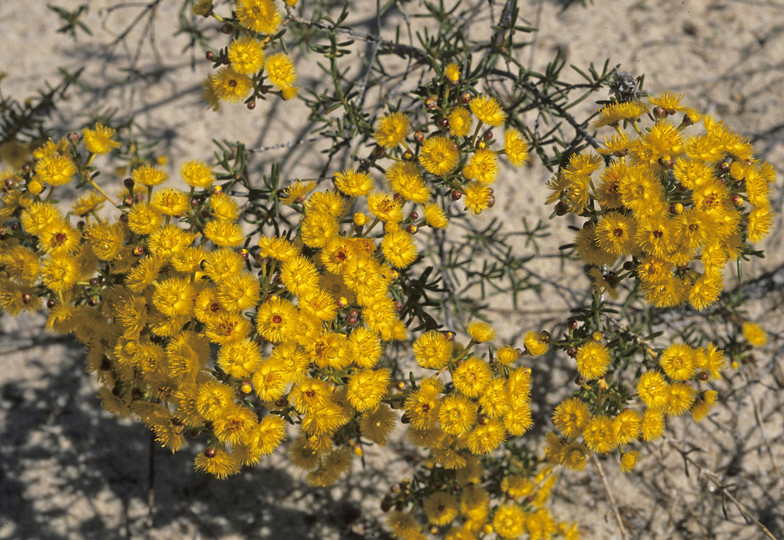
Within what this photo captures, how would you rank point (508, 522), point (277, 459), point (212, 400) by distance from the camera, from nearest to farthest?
1. point (212, 400)
2. point (508, 522)
3. point (277, 459)

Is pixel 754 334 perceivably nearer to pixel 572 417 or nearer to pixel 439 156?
pixel 572 417

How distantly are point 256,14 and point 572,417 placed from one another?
1695mm

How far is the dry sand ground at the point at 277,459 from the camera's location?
10.3ft

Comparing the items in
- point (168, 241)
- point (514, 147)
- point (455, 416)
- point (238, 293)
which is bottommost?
point (455, 416)

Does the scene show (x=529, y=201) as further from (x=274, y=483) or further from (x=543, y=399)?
(x=274, y=483)

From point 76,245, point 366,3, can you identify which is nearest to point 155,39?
point 366,3

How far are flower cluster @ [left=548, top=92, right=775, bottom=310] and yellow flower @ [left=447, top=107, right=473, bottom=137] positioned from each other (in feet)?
1.16

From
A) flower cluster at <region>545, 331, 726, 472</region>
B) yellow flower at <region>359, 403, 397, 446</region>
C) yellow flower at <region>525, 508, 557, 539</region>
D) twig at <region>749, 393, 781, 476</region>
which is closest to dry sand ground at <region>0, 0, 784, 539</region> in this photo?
twig at <region>749, 393, 781, 476</region>

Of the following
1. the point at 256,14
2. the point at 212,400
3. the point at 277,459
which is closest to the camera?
the point at 212,400

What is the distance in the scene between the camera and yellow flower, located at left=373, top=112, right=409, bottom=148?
196 cm

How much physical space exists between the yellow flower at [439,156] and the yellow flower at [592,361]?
753 millimetres

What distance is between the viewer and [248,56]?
1.92 metres

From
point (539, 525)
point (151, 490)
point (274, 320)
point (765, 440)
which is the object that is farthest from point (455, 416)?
point (765, 440)

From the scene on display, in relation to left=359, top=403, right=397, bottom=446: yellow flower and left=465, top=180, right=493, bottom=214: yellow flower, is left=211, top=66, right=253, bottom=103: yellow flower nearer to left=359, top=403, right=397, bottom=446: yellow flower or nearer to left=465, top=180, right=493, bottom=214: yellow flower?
left=465, top=180, right=493, bottom=214: yellow flower
